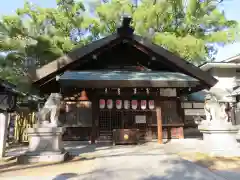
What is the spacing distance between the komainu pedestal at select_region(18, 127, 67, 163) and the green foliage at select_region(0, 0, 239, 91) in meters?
8.74

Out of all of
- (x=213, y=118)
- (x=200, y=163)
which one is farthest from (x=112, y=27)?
(x=200, y=163)

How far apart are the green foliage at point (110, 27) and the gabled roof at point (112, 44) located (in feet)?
18.9

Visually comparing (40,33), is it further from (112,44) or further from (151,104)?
(151,104)

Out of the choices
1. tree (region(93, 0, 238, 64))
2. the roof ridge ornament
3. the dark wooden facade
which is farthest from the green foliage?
the roof ridge ornament

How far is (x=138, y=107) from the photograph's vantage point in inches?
490

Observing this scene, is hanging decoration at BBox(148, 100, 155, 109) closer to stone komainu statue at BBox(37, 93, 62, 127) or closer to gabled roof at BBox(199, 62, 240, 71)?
stone komainu statue at BBox(37, 93, 62, 127)

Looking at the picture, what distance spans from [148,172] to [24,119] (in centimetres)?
1057

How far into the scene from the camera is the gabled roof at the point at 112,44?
32.3 feet

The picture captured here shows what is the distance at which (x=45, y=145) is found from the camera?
7.32 metres

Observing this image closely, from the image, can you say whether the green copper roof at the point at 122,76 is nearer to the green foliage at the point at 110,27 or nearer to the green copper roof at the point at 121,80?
the green copper roof at the point at 121,80

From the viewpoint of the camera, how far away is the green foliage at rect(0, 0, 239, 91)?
1566cm

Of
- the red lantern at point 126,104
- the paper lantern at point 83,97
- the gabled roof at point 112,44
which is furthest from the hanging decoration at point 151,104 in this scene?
the paper lantern at point 83,97

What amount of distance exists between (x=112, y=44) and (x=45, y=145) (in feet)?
19.2

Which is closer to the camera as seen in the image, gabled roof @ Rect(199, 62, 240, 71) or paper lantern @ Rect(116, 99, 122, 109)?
paper lantern @ Rect(116, 99, 122, 109)
